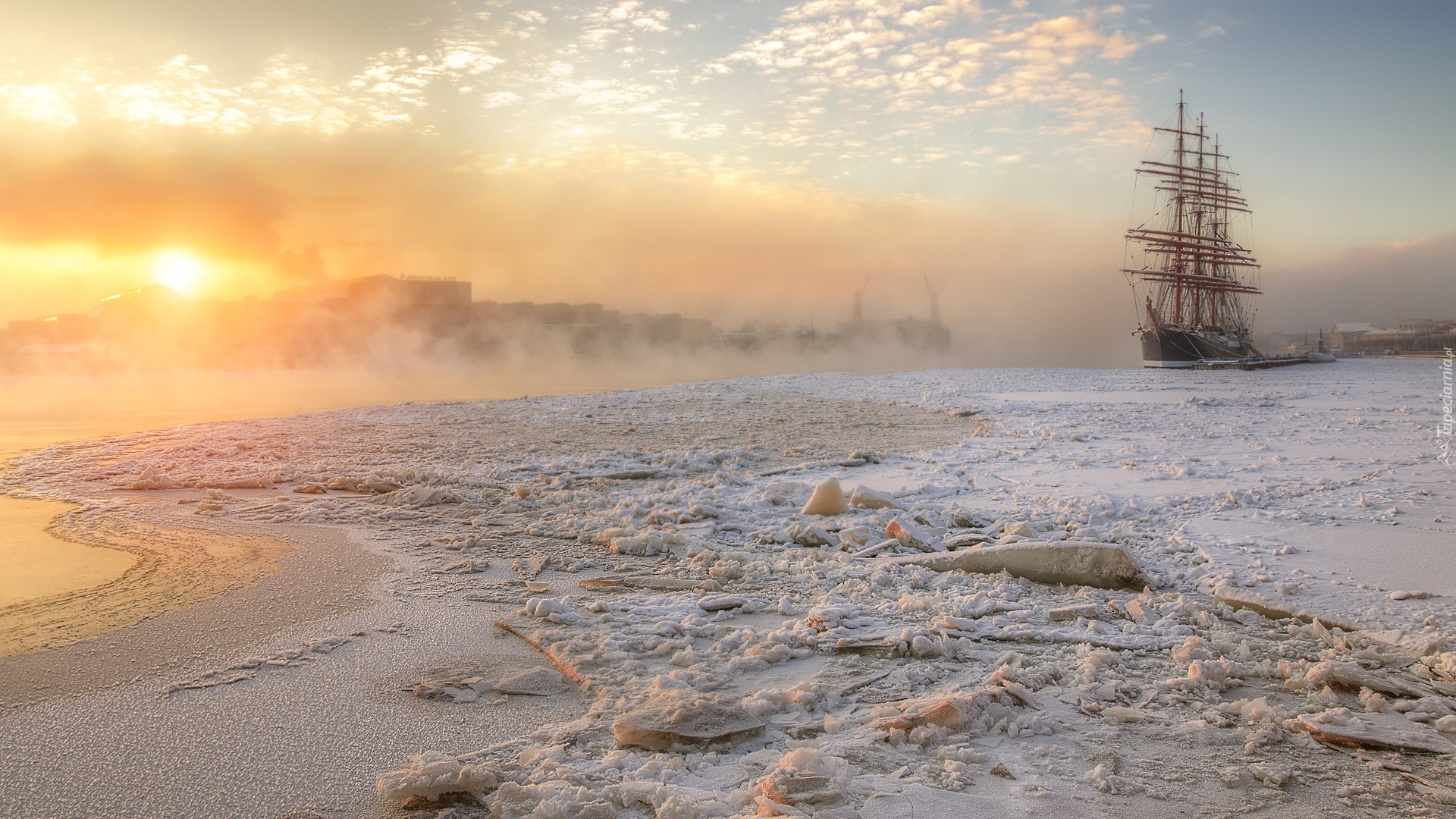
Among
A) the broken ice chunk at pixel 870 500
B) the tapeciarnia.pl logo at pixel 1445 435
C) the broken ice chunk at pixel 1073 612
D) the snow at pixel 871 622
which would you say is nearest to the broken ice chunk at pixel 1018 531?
the snow at pixel 871 622

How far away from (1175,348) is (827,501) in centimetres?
5677

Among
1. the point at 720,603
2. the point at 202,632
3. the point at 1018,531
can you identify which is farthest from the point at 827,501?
the point at 202,632

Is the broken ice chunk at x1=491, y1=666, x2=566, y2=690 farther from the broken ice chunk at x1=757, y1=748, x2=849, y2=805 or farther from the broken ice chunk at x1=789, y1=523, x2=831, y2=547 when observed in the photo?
the broken ice chunk at x1=789, y1=523, x2=831, y2=547

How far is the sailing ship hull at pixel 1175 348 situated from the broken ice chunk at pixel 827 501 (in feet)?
176

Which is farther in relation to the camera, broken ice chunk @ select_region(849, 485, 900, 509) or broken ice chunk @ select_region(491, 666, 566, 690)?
broken ice chunk @ select_region(849, 485, 900, 509)

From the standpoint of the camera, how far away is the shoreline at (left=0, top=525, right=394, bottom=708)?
3.49 m

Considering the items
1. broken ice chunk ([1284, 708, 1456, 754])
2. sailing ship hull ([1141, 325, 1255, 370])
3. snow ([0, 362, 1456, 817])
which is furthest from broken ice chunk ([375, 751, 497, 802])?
sailing ship hull ([1141, 325, 1255, 370])

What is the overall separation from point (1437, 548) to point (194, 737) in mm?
6954

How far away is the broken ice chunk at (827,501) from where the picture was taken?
683 cm

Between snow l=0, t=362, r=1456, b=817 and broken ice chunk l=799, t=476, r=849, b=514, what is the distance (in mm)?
40

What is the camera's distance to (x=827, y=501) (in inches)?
270

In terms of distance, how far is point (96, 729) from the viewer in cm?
302

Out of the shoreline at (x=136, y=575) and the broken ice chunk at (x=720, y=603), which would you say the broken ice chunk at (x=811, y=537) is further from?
the shoreline at (x=136, y=575)

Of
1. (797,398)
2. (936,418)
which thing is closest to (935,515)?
(936,418)
